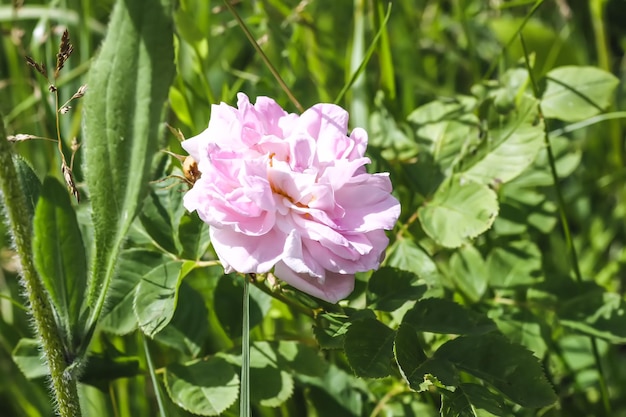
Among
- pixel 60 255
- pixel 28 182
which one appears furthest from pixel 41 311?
pixel 28 182

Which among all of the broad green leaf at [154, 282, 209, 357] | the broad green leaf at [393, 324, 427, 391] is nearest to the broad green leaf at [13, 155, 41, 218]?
the broad green leaf at [154, 282, 209, 357]

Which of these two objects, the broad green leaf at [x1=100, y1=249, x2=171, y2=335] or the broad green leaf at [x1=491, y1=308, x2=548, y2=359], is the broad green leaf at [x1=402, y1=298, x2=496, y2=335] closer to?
the broad green leaf at [x1=491, y1=308, x2=548, y2=359]

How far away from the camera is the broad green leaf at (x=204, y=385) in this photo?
3.88 ft

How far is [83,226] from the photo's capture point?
1.38 m

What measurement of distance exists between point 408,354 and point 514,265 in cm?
47

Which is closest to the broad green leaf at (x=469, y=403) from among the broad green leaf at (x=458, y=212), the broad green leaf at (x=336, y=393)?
the broad green leaf at (x=458, y=212)

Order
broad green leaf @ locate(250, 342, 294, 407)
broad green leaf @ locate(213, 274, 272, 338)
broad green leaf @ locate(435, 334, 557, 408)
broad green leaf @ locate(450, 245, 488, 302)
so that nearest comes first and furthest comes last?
broad green leaf @ locate(435, 334, 557, 408), broad green leaf @ locate(250, 342, 294, 407), broad green leaf @ locate(213, 274, 272, 338), broad green leaf @ locate(450, 245, 488, 302)

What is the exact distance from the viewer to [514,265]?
1.49 meters

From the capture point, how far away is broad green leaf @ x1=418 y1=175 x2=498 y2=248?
4.14 ft

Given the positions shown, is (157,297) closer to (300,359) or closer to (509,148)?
(300,359)

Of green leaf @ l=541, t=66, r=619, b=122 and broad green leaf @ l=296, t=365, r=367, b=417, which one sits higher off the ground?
green leaf @ l=541, t=66, r=619, b=122

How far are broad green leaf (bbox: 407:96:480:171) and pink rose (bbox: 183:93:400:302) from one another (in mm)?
379

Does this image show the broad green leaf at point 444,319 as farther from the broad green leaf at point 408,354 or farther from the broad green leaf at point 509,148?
the broad green leaf at point 509,148

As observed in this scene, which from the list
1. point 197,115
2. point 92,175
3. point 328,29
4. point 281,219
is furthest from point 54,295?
point 328,29
